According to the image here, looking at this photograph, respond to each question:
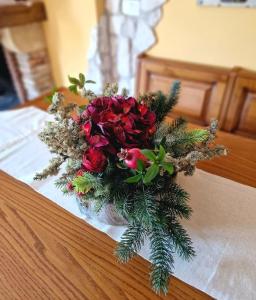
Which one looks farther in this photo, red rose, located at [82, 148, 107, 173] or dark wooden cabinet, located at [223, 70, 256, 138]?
dark wooden cabinet, located at [223, 70, 256, 138]

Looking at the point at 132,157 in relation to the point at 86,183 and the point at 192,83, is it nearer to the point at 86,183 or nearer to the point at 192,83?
the point at 86,183

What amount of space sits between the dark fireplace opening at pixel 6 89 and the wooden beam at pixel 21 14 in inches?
25.4

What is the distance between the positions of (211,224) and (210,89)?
89 cm

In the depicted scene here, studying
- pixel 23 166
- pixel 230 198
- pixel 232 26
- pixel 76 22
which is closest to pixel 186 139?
pixel 230 198

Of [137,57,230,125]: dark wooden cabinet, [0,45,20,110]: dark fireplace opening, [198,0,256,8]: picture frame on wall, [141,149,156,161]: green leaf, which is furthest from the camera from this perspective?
[0,45,20,110]: dark fireplace opening

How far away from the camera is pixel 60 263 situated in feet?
1.72

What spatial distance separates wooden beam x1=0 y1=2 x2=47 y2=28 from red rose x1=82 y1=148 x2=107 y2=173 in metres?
1.62

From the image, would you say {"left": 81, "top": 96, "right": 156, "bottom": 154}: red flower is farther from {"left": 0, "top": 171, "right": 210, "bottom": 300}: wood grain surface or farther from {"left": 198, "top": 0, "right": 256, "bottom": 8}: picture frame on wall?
{"left": 198, "top": 0, "right": 256, "bottom": 8}: picture frame on wall

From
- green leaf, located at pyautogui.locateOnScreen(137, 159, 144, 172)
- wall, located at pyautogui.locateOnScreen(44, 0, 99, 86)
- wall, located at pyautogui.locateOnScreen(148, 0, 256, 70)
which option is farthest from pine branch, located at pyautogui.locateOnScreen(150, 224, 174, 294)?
wall, located at pyautogui.locateOnScreen(44, 0, 99, 86)

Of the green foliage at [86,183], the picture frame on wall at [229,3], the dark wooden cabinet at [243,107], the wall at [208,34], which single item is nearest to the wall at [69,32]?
the wall at [208,34]

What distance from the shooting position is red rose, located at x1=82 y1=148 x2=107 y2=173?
0.44 m

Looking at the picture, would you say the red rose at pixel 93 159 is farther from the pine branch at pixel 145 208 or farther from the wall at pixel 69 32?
the wall at pixel 69 32

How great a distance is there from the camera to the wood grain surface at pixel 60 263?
1.57 feet

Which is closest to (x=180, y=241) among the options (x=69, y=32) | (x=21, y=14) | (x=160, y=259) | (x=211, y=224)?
(x=160, y=259)
